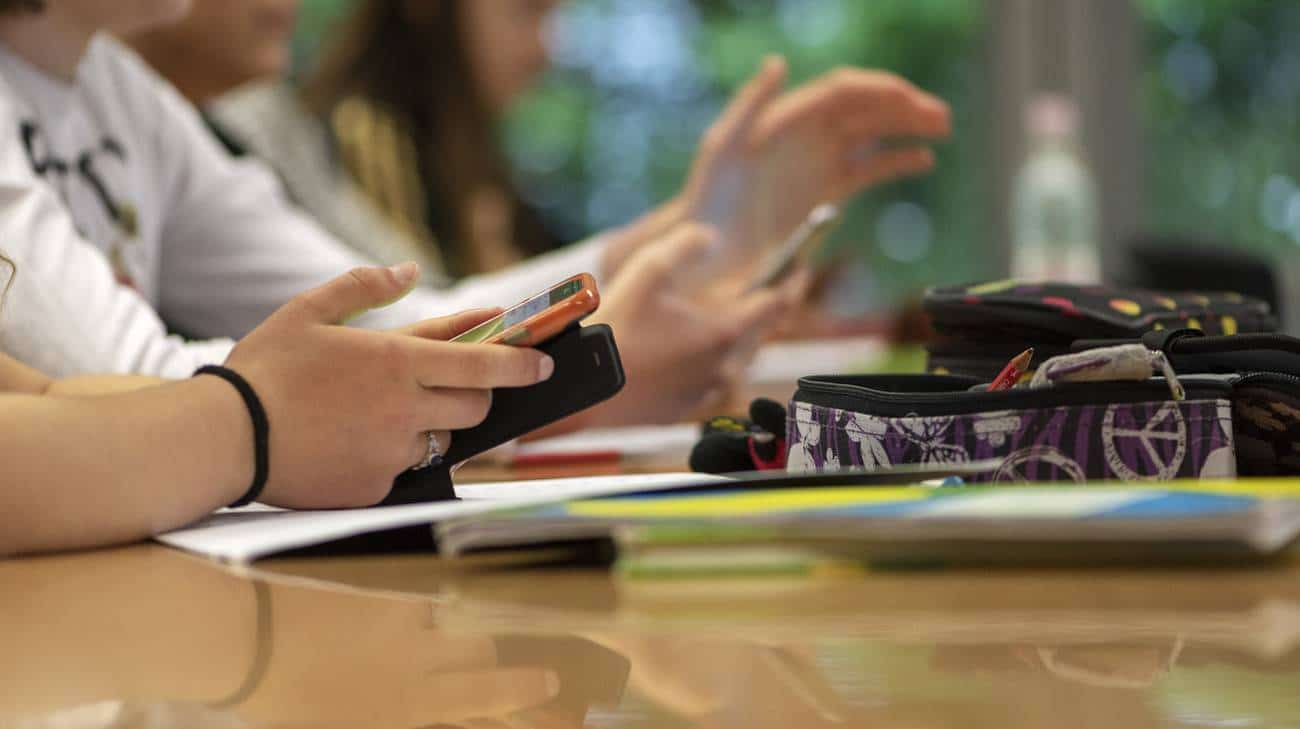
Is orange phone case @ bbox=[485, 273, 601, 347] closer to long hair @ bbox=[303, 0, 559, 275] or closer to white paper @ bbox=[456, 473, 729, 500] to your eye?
white paper @ bbox=[456, 473, 729, 500]

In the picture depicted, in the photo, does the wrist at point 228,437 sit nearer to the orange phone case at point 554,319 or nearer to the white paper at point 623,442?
the orange phone case at point 554,319

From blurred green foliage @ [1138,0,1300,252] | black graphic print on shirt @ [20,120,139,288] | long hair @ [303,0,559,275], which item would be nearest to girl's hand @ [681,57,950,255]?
black graphic print on shirt @ [20,120,139,288]

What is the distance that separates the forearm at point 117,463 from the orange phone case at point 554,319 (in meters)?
0.11

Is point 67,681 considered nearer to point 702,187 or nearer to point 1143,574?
point 1143,574

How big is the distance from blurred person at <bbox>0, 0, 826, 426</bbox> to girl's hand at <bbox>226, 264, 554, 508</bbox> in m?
0.02

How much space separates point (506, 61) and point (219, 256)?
1.54 meters

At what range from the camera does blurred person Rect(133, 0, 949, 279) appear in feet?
4.32

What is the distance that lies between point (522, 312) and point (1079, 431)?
0.21 metres

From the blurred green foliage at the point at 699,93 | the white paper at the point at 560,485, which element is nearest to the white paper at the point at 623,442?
the white paper at the point at 560,485

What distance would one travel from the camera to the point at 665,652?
11.3 inches

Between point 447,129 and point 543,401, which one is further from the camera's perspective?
point 447,129

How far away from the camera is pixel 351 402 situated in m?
0.52

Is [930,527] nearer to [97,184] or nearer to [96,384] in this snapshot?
[96,384]

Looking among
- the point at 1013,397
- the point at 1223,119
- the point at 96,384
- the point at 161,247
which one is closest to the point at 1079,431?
the point at 1013,397
